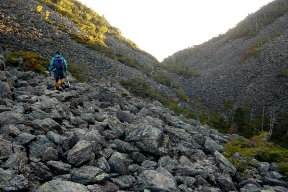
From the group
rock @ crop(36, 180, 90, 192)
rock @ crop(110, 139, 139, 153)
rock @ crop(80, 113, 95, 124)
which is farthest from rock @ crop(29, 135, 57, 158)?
rock @ crop(80, 113, 95, 124)

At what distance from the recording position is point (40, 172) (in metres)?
5.57

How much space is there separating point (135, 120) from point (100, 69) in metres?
18.2

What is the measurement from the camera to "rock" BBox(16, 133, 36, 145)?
252 inches

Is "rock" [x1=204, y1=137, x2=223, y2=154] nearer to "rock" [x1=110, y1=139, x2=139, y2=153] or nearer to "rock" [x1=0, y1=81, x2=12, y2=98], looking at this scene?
"rock" [x1=110, y1=139, x2=139, y2=153]

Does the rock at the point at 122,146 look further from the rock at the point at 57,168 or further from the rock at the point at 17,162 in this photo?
the rock at the point at 17,162

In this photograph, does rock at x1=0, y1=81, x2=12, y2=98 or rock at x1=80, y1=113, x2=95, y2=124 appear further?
rock at x1=80, y1=113, x2=95, y2=124

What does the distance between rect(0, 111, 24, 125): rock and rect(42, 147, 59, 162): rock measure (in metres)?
1.86

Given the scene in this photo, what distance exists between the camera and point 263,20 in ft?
210

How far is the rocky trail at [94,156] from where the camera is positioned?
5.58m

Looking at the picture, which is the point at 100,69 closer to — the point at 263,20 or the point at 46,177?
the point at 46,177

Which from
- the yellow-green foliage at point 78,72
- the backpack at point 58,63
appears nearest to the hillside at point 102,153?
the backpack at point 58,63

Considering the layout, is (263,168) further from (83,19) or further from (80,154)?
(83,19)

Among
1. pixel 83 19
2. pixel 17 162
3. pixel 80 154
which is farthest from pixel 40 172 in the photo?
pixel 83 19

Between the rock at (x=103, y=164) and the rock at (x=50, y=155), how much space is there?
1.20 meters
